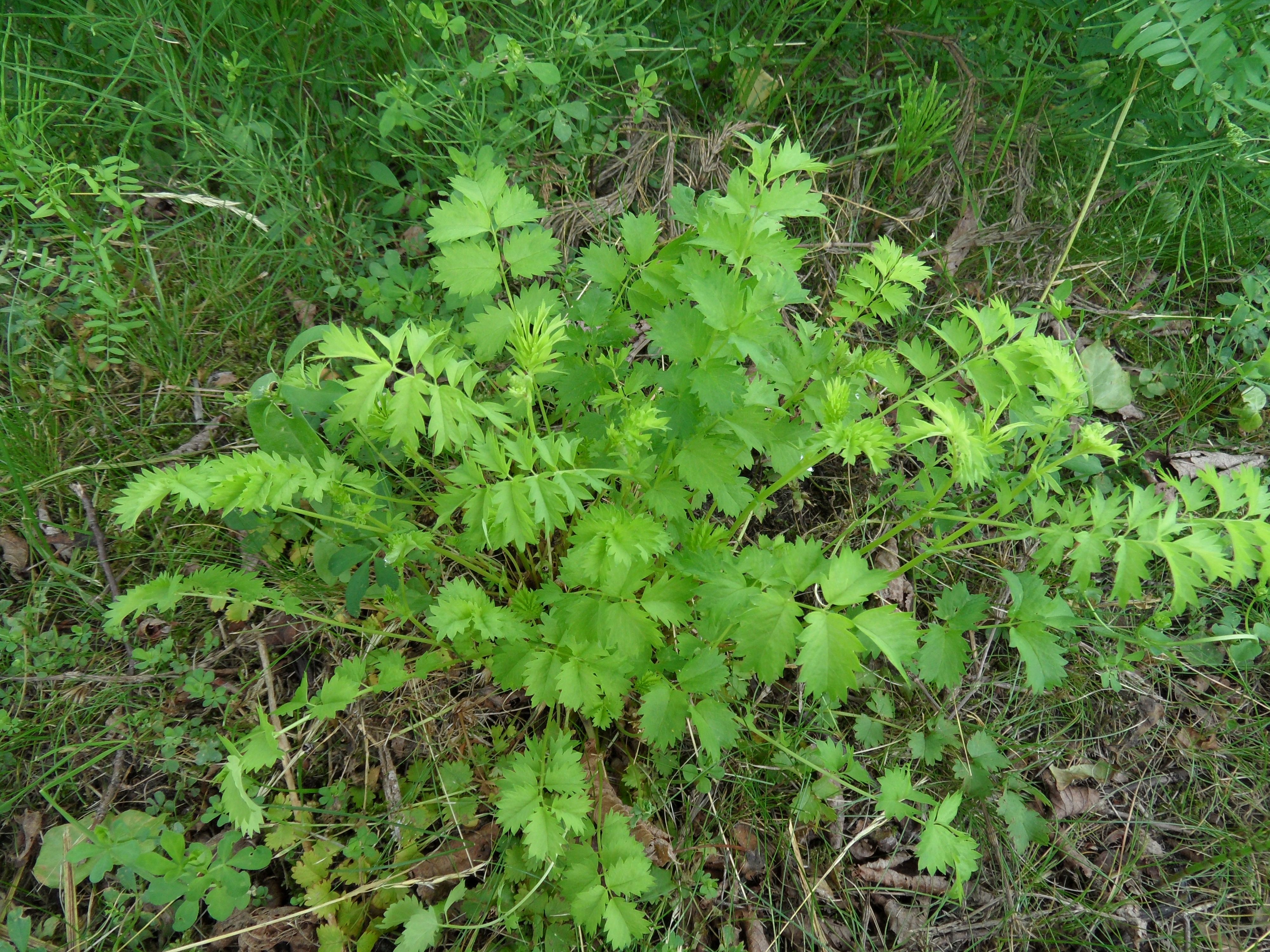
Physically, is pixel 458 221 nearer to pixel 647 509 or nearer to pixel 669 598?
pixel 647 509

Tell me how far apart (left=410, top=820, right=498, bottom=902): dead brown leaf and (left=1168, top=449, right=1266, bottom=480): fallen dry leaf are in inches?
99.2

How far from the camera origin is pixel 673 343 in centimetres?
160

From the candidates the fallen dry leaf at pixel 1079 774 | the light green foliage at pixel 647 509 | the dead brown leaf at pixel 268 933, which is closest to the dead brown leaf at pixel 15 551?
the light green foliage at pixel 647 509

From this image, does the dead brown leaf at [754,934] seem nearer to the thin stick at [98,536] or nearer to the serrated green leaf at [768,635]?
the serrated green leaf at [768,635]

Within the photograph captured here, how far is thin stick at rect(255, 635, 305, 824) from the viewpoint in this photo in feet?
6.63

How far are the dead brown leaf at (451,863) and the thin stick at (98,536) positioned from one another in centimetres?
117

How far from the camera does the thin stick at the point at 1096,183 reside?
7.92ft

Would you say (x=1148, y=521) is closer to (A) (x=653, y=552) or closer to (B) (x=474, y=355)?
(A) (x=653, y=552)

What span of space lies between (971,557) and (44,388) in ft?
9.58

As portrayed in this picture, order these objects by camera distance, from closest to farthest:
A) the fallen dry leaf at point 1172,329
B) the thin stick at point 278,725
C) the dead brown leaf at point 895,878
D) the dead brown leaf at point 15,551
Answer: the thin stick at point 278,725, the dead brown leaf at point 895,878, the dead brown leaf at point 15,551, the fallen dry leaf at point 1172,329

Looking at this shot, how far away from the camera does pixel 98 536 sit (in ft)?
7.48

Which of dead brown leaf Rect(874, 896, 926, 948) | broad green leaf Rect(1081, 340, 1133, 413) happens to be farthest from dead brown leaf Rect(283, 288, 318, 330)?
broad green leaf Rect(1081, 340, 1133, 413)

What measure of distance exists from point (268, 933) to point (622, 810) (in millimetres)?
909

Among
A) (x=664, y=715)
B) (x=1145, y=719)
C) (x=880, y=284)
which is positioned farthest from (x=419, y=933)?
(x=1145, y=719)
